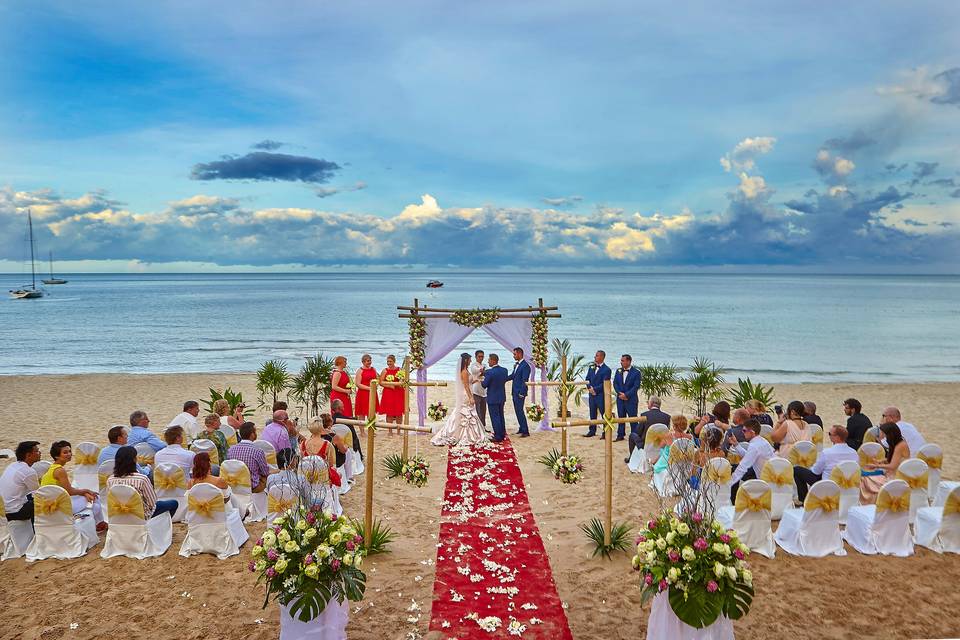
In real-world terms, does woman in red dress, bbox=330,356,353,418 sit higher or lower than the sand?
higher

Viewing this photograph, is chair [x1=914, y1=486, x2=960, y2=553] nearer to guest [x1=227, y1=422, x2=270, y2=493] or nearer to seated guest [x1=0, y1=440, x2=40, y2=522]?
guest [x1=227, y1=422, x2=270, y2=493]

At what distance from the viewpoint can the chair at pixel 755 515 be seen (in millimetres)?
7414

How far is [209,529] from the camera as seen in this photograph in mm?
7344

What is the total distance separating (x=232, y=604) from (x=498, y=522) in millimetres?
3554

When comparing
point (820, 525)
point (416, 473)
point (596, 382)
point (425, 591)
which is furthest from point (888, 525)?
point (596, 382)

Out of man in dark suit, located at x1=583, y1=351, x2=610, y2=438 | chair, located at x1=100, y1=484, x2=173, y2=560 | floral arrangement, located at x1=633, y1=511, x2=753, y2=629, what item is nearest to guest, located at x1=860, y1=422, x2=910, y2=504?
floral arrangement, located at x1=633, y1=511, x2=753, y2=629

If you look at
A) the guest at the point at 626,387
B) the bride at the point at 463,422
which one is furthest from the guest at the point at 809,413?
the bride at the point at 463,422

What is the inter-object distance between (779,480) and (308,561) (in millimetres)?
6241

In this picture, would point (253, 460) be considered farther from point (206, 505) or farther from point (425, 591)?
point (425, 591)

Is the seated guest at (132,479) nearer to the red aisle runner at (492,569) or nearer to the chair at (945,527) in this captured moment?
the red aisle runner at (492,569)

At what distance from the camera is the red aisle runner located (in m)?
5.75

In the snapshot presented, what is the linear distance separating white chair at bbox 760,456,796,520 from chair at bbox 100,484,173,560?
769 centimetres

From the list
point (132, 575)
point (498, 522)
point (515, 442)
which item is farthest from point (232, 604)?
point (515, 442)

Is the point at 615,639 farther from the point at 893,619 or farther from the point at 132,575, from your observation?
the point at 132,575
